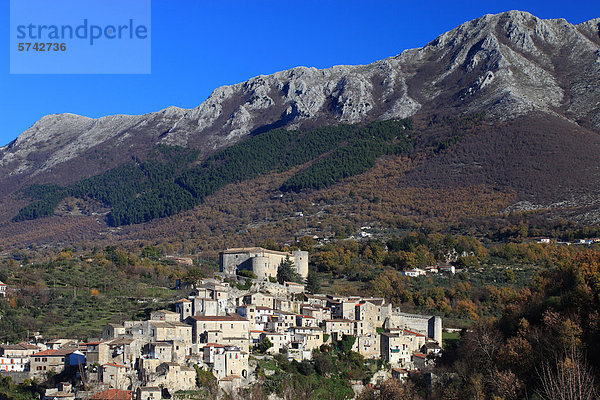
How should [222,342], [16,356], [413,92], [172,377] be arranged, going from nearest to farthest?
[172,377] < [16,356] < [222,342] < [413,92]

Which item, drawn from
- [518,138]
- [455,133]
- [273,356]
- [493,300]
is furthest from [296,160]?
[273,356]

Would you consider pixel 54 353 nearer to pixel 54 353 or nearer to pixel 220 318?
pixel 54 353

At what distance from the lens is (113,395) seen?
3984cm

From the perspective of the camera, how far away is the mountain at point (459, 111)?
121 m

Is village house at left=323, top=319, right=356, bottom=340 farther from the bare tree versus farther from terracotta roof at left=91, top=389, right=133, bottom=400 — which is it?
the bare tree

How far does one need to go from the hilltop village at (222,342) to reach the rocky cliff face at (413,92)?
271 feet

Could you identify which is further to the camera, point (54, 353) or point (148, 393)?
point (54, 353)

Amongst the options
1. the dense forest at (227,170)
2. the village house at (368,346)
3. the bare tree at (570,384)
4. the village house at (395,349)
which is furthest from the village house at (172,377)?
the dense forest at (227,170)

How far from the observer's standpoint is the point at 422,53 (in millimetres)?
184875

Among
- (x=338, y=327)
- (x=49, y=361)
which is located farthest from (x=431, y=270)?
(x=49, y=361)

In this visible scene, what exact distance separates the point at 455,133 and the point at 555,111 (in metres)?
16.2

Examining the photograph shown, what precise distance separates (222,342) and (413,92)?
12592 cm

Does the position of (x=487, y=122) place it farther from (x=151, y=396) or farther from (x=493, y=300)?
(x=151, y=396)

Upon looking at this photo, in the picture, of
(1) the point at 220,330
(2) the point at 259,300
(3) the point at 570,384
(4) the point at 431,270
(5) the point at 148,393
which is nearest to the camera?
(3) the point at 570,384
